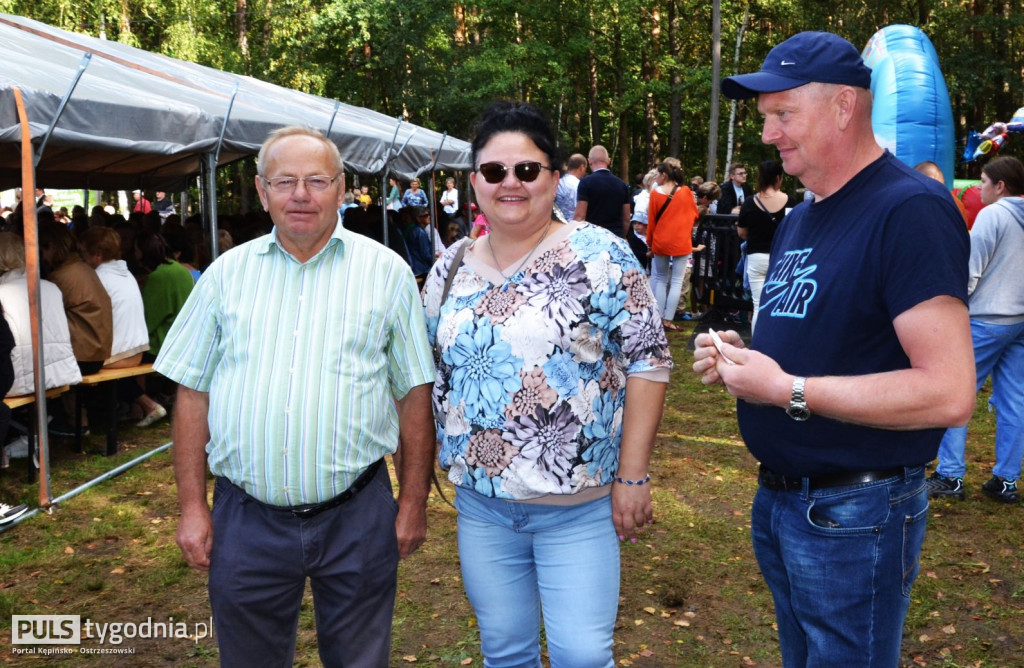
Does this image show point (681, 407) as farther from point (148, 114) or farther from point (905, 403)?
point (905, 403)

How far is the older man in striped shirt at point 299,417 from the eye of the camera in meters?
2.41

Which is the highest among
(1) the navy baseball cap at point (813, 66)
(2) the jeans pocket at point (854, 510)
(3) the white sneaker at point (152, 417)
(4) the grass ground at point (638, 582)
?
(1) the navy baseball cap at point (813, 66)

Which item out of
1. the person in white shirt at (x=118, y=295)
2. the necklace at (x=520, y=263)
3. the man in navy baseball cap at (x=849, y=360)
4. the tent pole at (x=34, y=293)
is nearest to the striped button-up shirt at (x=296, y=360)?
the necklace at (x=520, y=263)

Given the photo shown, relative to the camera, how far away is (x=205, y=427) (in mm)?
2549

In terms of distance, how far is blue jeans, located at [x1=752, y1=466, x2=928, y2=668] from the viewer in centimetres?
197

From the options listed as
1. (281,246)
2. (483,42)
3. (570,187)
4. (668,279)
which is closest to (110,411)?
(281,246)

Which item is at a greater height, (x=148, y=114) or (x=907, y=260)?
(x=148, y=114)

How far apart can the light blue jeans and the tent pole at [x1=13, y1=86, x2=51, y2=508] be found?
788cm

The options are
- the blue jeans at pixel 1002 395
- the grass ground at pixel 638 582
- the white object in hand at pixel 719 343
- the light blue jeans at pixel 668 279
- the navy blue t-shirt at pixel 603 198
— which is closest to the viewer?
the white object in hand at pixel 719 343

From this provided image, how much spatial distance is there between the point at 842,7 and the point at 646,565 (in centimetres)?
2847

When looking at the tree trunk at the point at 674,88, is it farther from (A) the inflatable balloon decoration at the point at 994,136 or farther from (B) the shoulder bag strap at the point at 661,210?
(A) the inflatable balloon decoration at the point at 994,136

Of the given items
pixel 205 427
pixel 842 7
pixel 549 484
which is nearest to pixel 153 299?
pixel 205 427

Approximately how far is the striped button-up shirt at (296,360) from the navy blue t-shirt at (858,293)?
98 cm

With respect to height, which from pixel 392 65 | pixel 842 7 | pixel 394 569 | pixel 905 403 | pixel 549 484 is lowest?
pixel 394 569
